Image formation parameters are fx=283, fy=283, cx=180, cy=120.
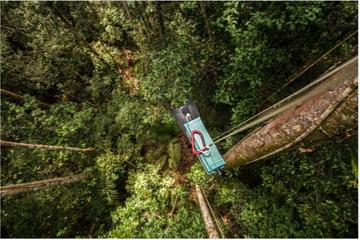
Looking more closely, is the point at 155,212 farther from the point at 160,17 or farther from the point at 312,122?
the point at 160,17

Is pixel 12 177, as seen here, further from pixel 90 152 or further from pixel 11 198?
pixel 90 152

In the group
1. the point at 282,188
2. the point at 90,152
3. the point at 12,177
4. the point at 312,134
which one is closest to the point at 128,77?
the point at 90,152

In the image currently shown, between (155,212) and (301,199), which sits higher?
(155,212)

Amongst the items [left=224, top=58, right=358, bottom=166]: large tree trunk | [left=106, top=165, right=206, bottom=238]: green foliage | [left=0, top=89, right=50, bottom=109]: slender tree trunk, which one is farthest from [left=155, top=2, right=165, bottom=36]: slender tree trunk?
[left=0, top=89, right=50, bottom=109]: slender tree trunk

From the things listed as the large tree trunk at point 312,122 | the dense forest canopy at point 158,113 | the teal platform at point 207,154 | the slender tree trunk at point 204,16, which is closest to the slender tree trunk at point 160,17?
the dense forest canopy at point 158,113

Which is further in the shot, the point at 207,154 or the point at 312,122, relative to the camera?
the point at 207,154

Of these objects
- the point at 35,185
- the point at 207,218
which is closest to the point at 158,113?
the point at 207,218

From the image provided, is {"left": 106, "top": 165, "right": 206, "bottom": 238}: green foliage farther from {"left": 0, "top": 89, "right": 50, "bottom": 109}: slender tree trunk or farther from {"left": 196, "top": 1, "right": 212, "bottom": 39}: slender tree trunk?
{"left": 0, "top": 89, "right": 50, "bottom": 109}: slender tree trunk
